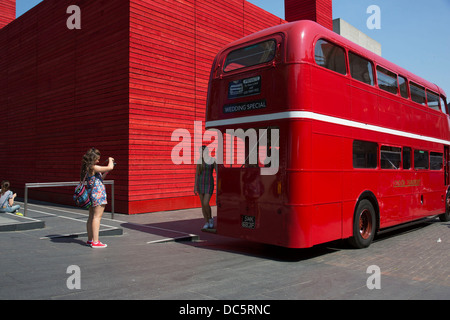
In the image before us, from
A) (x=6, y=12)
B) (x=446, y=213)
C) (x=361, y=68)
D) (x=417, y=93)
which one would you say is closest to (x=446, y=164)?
(x=446, y=213)

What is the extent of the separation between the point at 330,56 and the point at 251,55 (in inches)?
56.1

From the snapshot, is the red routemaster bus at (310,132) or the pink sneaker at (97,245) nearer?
the red routemaster bus at (310,132)

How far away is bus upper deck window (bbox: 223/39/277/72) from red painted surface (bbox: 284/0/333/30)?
714 inches

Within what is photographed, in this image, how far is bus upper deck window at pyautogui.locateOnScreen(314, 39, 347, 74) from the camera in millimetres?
6486

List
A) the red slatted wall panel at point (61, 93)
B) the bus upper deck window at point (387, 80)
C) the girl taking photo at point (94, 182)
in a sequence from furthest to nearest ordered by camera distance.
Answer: the red slatted wall panel at point (61, 93)
the bus upper deck window at point (387, 80)
the girl taking photo at point (94, 182)

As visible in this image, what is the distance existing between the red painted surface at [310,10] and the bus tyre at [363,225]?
18609mm

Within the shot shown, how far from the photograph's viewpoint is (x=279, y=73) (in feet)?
20.8

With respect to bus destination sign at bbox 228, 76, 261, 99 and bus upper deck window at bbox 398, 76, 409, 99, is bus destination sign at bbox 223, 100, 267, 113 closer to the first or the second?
bus destination sign at bbox 228, 76, 261, 99

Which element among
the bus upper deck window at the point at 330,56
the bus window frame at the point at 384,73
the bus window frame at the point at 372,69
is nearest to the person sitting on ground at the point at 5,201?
the bus upper deck window at the point at 330,56

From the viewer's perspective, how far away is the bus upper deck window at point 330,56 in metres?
6.49

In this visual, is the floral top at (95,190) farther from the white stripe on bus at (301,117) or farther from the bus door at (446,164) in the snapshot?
the bus door at (446,164)

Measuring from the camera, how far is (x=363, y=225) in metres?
7.81

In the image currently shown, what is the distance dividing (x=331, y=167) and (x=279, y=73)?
1896 millimetres

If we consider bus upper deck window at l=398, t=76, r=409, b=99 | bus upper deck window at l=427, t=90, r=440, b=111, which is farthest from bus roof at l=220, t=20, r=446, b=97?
bus upper deck window at l=427, t=90, r=440, b=111
